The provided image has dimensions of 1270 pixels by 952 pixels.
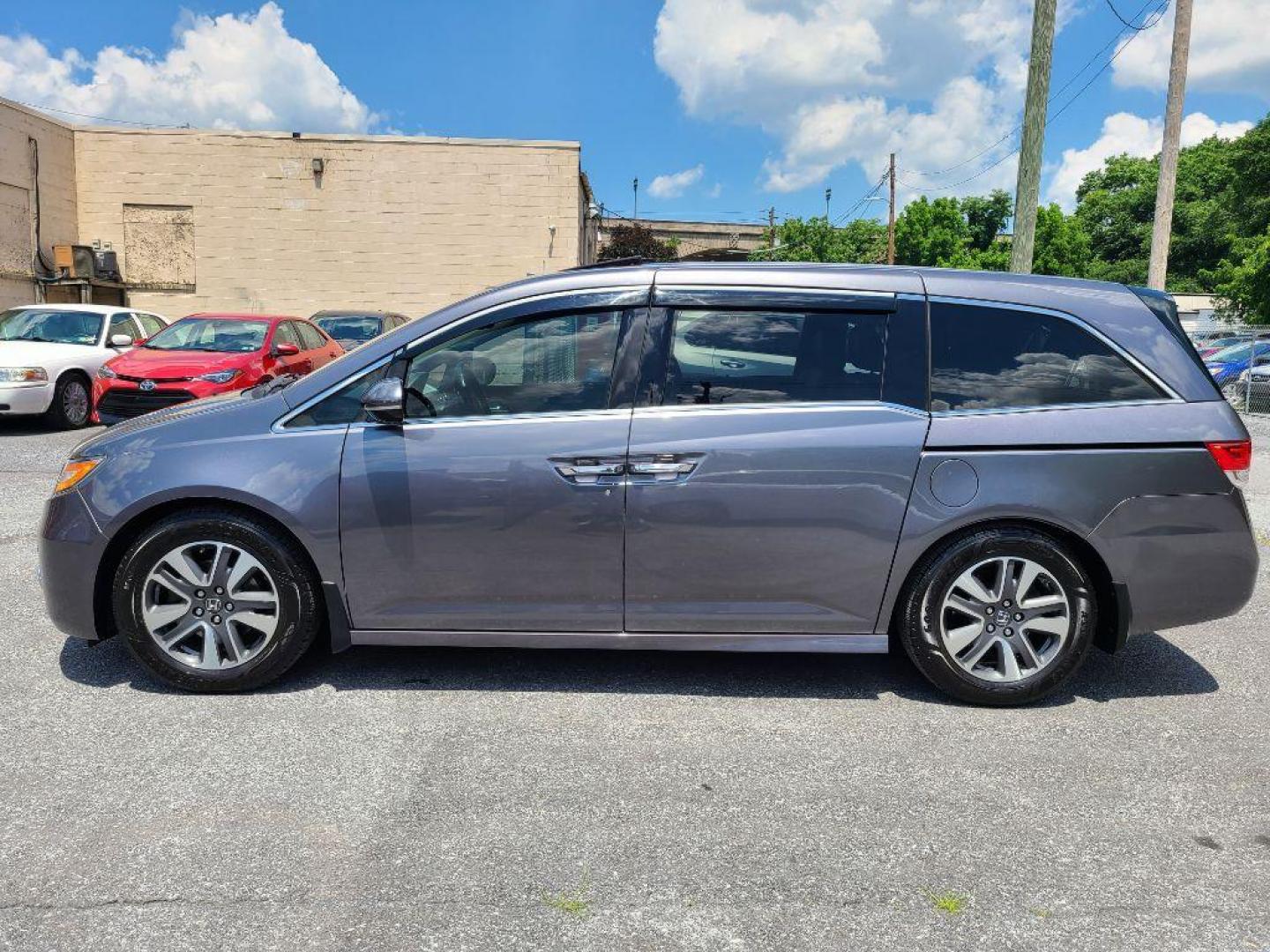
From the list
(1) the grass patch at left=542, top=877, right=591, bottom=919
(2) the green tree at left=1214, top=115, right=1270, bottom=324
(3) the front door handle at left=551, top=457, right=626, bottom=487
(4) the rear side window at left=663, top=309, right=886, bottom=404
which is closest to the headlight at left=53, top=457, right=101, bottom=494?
(3) the front door handle at left=551, top=457, right=626, bottom=487

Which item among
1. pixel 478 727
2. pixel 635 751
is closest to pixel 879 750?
pixel 635 751

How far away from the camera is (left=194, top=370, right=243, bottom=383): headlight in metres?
10.4

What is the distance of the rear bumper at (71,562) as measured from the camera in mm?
3791

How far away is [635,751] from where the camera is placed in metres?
3.44

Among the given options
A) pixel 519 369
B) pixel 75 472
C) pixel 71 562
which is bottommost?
pixel 71 562

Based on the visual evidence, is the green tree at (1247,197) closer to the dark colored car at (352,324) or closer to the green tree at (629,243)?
the green tree at (629,243)

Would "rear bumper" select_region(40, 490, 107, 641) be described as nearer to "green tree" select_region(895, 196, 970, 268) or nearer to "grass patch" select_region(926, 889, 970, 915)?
"grass patch" select_region(926, 889, 970, 915)

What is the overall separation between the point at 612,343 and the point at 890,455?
119 centimetres

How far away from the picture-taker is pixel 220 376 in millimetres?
10422

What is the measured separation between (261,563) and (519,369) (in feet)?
4.24

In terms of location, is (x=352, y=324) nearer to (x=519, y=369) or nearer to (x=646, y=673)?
(x=519, y=369)

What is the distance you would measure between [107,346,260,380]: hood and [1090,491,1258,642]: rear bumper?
9469 mm

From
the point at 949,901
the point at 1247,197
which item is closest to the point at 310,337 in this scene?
the point at 949,901

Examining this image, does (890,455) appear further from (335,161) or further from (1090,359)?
(335,161)
